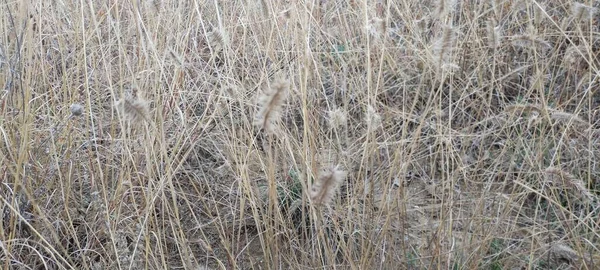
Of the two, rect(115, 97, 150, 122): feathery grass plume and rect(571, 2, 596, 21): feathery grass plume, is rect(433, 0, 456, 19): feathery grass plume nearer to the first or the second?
rect(571, 2, 596, 21): feathery grass plume

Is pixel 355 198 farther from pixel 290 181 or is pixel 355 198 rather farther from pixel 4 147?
pixel 4 147

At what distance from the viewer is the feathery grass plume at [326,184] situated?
3.62 ft

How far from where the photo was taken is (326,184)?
3.66 ft

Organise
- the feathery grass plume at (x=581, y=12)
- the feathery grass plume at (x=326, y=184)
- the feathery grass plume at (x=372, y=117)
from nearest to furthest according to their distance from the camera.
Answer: the feathery grass plume at (x=326, y=184) → the feathery grass plume at (x=372, y=117) → the feathery grass plume at (x=581, y=12)

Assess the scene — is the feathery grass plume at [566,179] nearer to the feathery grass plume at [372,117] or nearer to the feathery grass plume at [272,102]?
the feathery grass plume at [372,117]

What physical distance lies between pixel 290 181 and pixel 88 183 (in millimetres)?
528

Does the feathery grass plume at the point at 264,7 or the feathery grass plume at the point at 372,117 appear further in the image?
the feathery grass plume at the point at 264,7

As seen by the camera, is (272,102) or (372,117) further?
(372,117)

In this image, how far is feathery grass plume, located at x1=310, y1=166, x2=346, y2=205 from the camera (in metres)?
1.10

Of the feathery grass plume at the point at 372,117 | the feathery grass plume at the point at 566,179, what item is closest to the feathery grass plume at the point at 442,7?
the feathery grass plume at the point at 372,117

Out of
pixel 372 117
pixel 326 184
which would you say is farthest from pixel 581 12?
pixel 326 184

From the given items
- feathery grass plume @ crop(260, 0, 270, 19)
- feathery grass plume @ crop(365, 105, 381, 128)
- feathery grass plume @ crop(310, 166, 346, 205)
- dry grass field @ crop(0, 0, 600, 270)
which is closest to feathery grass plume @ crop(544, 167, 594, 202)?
dry grass field @ crop(0, 0, 600, 270)

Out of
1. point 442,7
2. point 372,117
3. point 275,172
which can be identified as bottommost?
point 275,172

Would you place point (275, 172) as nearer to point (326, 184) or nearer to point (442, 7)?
point (442, 7)
